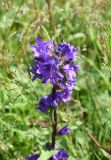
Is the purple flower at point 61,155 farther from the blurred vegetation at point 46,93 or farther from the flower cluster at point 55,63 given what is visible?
the flower cluster at point 55,63

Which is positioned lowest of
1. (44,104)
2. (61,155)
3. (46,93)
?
(61,155)

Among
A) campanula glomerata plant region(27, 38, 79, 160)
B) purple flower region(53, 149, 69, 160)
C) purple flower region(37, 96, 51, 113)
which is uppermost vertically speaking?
campanula glomerata plant region(27, 38, 79, 160)

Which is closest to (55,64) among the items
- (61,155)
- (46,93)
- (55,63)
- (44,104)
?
(55,63)

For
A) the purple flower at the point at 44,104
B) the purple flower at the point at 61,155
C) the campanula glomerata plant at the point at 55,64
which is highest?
the campanula glomerata plant at the point at 55,64

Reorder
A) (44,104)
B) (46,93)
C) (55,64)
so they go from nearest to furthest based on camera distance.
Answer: (55,64) < (44,104) < (46,93)

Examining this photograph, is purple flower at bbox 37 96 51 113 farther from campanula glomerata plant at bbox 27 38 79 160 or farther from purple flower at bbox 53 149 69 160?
purple flower at bbox 53 149 69 160

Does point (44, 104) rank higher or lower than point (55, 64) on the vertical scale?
lower

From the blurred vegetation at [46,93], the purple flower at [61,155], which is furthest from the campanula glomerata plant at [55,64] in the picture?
the purple flower at [61,155]

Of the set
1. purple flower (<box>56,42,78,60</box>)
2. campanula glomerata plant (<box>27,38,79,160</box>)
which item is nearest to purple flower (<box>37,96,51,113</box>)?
campanula glomerata plant (<box>27,38,79,160</box>)

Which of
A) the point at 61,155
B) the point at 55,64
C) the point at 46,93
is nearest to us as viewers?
the point at 55,64

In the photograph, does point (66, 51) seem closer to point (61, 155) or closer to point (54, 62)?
point (54, 62)

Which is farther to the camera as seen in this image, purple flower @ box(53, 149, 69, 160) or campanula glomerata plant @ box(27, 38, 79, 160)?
purple flower @ box(53, 149, 69, 160)

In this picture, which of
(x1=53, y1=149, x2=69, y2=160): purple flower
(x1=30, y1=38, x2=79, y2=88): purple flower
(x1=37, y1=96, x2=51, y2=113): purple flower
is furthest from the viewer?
(x1=53, y1=149, x2=69, y2=160): purple flower

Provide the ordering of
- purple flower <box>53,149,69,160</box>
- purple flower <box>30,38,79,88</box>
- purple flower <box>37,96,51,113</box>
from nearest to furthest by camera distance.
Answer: purple flower <box>30,38,79,88</box> < purple flower <box>37,96,51,113</box> < purple flower <box>53,149,69,160</box>
